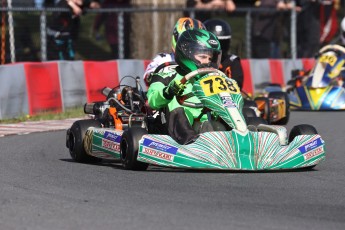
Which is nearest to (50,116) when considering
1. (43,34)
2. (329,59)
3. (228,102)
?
(43,34)

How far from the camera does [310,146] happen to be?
28.0 ft

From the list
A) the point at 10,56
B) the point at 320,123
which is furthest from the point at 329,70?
the point at 10,56

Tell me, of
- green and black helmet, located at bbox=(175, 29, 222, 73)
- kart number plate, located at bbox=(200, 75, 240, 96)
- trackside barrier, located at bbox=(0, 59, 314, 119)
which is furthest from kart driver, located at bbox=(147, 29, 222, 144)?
trackside barrier, located at bbox=(0, 59, 314, 119)

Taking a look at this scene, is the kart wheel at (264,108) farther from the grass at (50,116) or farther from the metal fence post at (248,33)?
the metal fence post at (248,33)

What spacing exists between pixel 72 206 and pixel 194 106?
2.45 m

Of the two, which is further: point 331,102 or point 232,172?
point 331,102

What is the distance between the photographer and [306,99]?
16031 millimetres

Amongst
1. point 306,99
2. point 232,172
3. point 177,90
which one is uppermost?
point 177,90

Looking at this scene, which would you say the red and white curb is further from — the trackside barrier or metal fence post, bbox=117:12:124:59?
metal fence post, bbox=117:12:124:59

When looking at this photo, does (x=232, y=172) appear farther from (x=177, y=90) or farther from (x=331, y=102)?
(x=331, y=102)

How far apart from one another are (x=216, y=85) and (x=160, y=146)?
2.12 ft

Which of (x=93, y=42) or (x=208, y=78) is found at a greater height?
(x=208, y=78)

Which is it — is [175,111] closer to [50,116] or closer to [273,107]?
[273,107]

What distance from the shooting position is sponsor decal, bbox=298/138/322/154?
846cm
